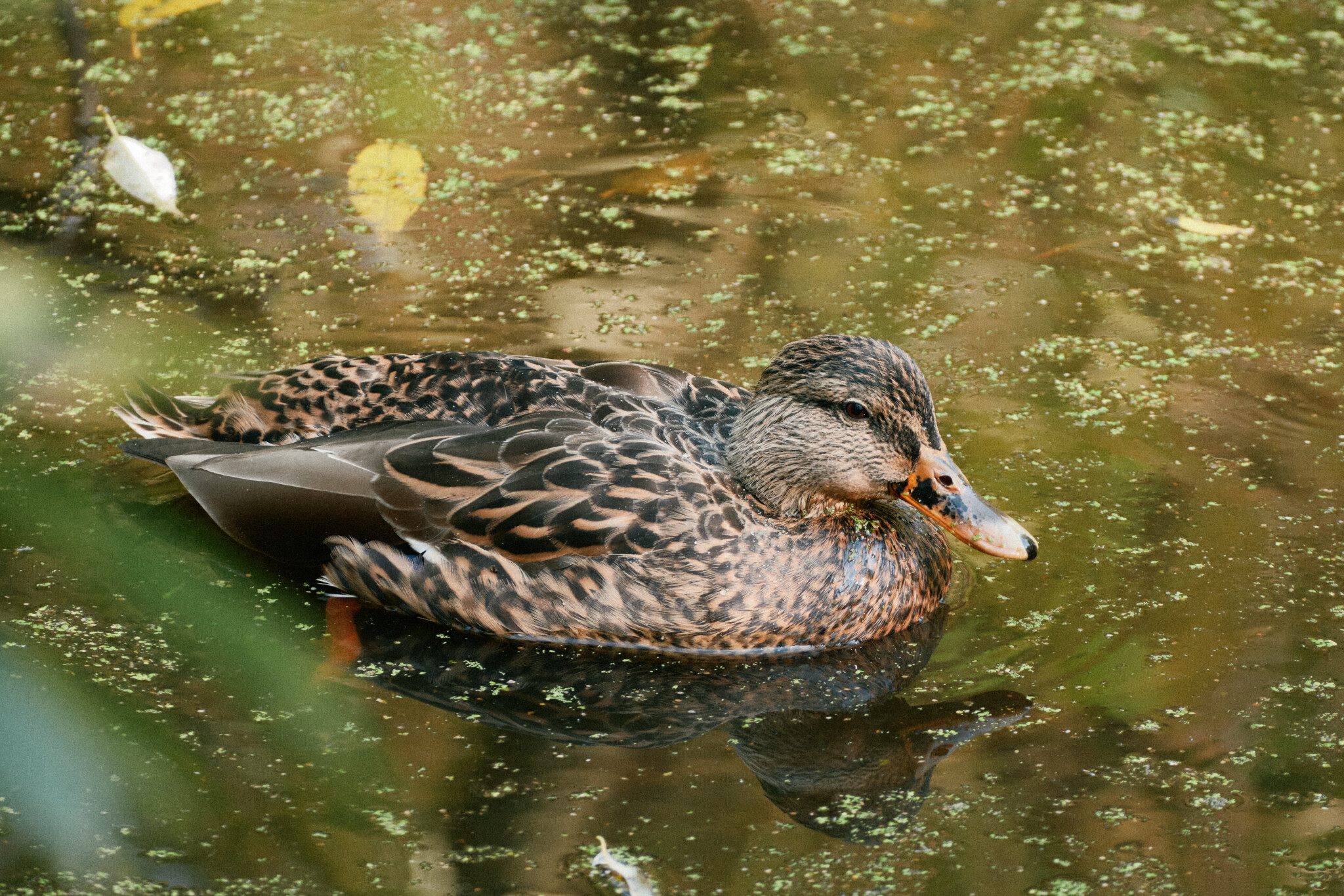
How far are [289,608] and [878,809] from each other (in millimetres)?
1968

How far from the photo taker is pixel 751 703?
14.6 feet

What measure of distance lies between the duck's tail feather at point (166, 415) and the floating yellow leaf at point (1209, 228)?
14.6 ft

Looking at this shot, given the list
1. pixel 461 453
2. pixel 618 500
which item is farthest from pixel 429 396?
pixel 618 500

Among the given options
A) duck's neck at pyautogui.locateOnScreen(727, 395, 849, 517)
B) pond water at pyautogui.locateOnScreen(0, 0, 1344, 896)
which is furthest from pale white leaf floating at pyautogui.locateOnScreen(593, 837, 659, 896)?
duck's neck at pyautogui.locateOnScreen(727, 395, 849, 517)

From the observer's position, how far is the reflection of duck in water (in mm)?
4090

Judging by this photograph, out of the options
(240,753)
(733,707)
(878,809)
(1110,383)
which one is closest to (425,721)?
(240,753)

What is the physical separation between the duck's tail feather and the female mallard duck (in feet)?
0.57

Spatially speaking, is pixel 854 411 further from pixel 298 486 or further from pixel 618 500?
pixel 298 486

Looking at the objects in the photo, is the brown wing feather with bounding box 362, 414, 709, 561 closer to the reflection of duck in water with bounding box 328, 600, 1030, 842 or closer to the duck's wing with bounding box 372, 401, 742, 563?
the duck's wing with bounding box 372, 401, 742, 563

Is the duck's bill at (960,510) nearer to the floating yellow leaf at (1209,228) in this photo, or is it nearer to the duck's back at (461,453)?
the duck's back at (461,453)

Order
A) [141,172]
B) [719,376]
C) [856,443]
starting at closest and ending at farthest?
[856,443] → [141,172] → [719,376]

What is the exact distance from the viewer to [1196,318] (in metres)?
6.46

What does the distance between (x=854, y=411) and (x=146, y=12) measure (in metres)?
5.37

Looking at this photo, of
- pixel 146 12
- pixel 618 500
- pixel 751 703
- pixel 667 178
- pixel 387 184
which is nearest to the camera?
pixel 751 703
